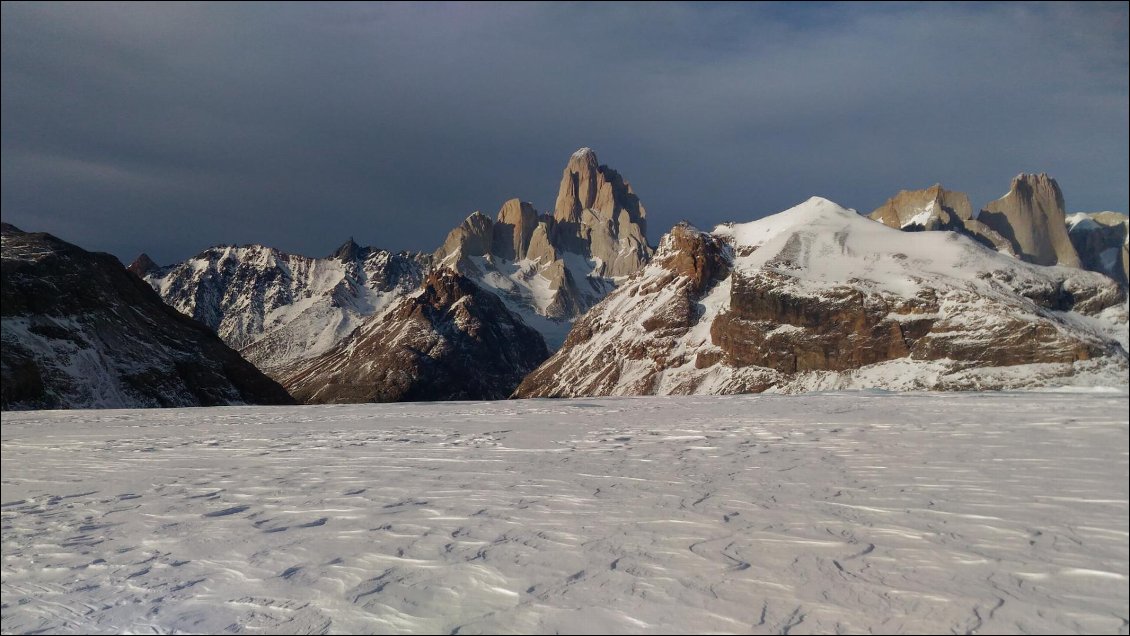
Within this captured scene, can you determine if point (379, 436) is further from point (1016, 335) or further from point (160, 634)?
→ point (1016, 335)

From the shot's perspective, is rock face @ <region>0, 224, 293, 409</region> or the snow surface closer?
the snow surface

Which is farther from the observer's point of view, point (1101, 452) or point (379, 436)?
point (379, 436)

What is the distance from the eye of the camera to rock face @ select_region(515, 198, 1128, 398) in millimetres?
114250

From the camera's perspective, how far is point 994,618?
6.27m

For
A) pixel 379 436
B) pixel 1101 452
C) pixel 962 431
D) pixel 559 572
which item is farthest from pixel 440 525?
pixel 962 431

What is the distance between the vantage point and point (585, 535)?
340 inches

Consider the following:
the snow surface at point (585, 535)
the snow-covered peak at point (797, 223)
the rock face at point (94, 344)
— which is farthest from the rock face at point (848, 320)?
the snow surface at point (585, 535)

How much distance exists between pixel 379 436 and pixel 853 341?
126 meters

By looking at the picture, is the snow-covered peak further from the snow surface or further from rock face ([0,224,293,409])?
the snow surface

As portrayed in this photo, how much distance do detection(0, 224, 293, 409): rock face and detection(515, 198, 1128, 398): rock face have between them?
8229cm

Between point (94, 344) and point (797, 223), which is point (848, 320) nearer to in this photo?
point (797, 223)

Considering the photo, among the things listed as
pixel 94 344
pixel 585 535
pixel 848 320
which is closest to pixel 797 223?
pixel 848 320

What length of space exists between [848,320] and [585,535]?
445 ft

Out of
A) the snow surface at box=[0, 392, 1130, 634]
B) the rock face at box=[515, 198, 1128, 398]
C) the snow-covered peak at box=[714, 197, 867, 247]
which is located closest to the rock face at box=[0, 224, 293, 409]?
the snow surface at box=[0, 392, 1130, 634]
